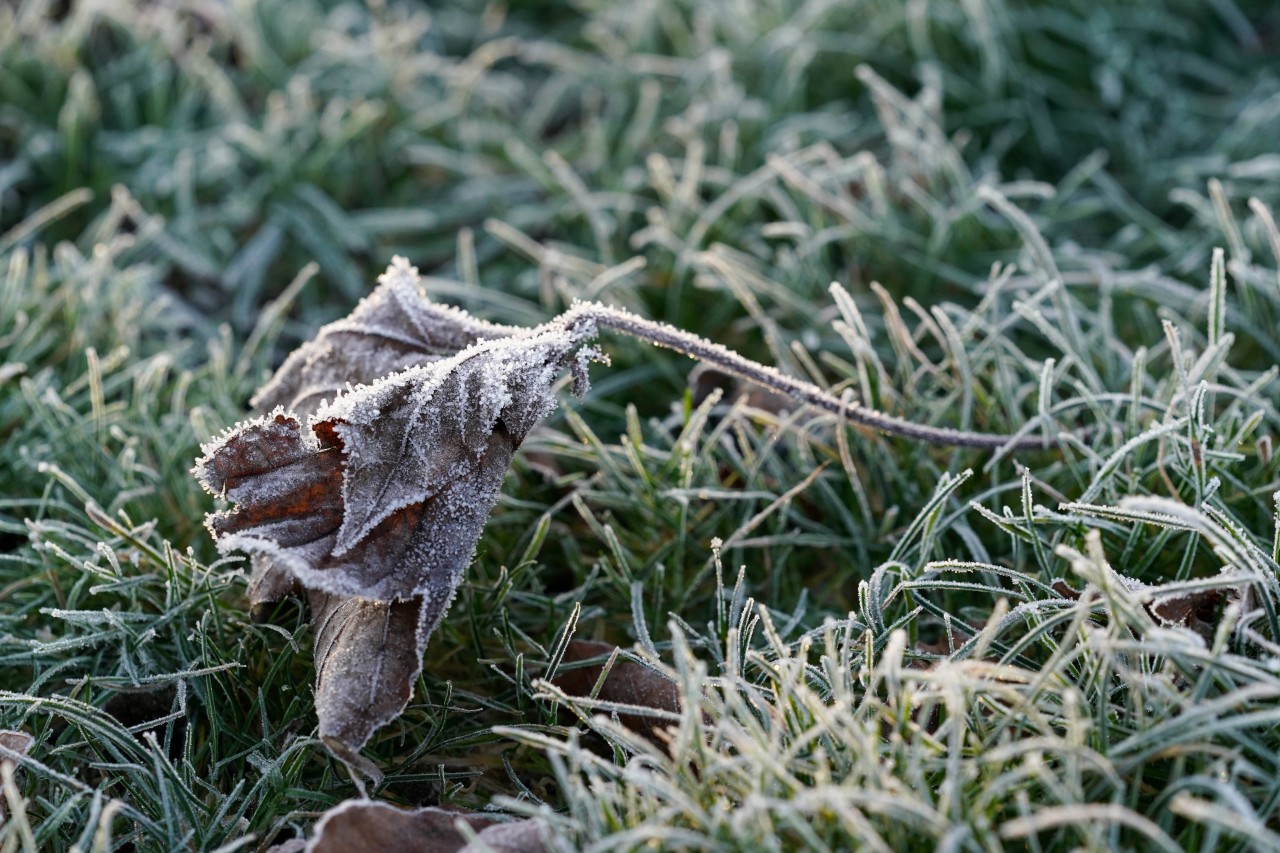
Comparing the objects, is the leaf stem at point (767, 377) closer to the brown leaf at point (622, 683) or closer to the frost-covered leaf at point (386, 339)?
the frost-covered leaf at point (386, 339)

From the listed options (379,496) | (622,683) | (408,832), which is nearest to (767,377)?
(622,683)

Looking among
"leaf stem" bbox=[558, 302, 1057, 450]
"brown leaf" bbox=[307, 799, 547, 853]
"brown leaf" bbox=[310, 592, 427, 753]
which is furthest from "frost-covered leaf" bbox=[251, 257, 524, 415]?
"brown leaf" bbox=[307, 799, 547, 853]

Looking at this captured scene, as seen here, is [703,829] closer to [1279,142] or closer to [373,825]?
[373,825]

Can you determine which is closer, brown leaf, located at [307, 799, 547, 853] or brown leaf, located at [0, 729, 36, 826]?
brown leaf, located at [307, 799, 547, 853]

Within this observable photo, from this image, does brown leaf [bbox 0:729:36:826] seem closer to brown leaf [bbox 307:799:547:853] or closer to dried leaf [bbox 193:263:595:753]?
dried leaf [bbox 193:263:595:753]

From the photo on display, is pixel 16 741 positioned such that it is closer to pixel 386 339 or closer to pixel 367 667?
pixel 367 667

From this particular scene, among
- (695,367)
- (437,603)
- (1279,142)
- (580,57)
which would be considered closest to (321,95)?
(580,57)
